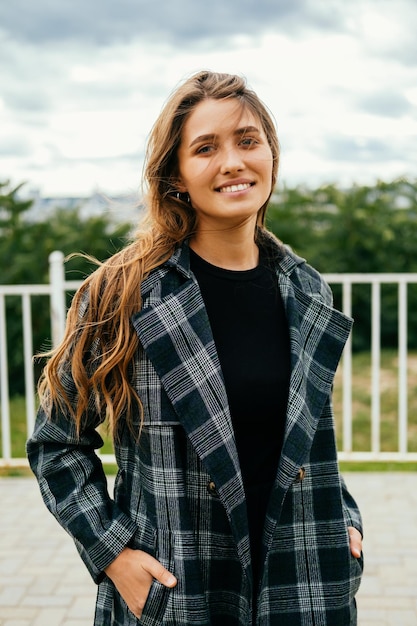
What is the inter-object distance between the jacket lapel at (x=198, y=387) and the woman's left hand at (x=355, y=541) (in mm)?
300

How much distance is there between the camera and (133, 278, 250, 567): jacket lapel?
151cm

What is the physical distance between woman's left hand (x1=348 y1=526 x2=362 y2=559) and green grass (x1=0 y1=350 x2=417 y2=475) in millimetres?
3239

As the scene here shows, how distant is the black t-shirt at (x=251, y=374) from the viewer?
1.60 meters

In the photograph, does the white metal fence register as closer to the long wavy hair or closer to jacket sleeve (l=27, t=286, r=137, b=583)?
the long wavy hair

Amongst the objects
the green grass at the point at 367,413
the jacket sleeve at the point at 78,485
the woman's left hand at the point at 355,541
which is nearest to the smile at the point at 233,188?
the jacket sleeve at the point at 78,485

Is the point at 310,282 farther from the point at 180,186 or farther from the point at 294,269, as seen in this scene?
the point at 180,186

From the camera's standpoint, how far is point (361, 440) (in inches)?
217

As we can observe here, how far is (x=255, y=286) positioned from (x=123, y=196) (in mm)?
499

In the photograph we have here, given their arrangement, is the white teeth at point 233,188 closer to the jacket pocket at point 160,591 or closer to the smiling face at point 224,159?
the smiling face at point 224,159

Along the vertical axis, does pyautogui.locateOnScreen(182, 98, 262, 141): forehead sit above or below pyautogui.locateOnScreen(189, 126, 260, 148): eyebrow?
above

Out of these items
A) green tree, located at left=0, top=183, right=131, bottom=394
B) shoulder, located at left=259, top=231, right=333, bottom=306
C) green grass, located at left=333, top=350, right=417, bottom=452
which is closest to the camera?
shoulder, located at left=259, top=231, right=333, bottom=306

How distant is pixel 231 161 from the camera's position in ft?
5.20

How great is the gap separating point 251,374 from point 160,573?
43cm

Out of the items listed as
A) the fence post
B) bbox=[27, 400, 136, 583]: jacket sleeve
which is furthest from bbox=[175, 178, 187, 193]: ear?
the fence post
